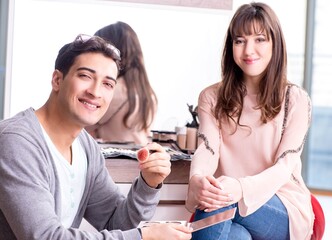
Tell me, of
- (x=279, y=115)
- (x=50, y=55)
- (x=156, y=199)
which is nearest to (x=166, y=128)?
(x=50, y=55)

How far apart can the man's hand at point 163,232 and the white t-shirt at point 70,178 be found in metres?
0.22

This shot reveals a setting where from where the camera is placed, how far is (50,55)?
277cm

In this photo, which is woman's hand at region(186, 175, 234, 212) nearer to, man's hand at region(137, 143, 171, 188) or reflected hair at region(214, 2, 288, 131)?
reflected hair at region(214, 2, 288, 131)

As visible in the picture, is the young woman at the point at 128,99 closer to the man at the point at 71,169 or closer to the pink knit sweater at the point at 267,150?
the pink knit sweater at the point at 267,150

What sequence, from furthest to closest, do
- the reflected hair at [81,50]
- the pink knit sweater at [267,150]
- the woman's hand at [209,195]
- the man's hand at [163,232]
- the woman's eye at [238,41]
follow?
the woman's eye at [238,41] → the pink knit sweater at [267,150] → the woman's hand at [209,195] → the reflected hair at [81,50] → the man's hand at [163,232]

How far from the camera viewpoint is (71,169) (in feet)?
4.98

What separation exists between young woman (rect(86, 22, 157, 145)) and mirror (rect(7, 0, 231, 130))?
0.03 m

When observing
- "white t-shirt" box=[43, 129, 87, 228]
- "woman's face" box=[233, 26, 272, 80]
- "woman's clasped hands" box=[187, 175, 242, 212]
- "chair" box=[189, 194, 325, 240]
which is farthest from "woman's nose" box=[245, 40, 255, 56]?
"white t-shirt" box=[43, 129, 87, 228]

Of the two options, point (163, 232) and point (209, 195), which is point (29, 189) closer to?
point (163, 232)

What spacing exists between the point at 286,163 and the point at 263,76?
13.8 inches

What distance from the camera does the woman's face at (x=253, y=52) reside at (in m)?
A: 2.16

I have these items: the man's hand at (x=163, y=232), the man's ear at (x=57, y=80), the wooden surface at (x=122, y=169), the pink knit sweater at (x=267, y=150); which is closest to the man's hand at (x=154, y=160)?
the man's hand at (x=163, y=232)

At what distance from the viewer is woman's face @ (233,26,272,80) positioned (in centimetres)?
216

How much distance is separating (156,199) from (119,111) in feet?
3.89
